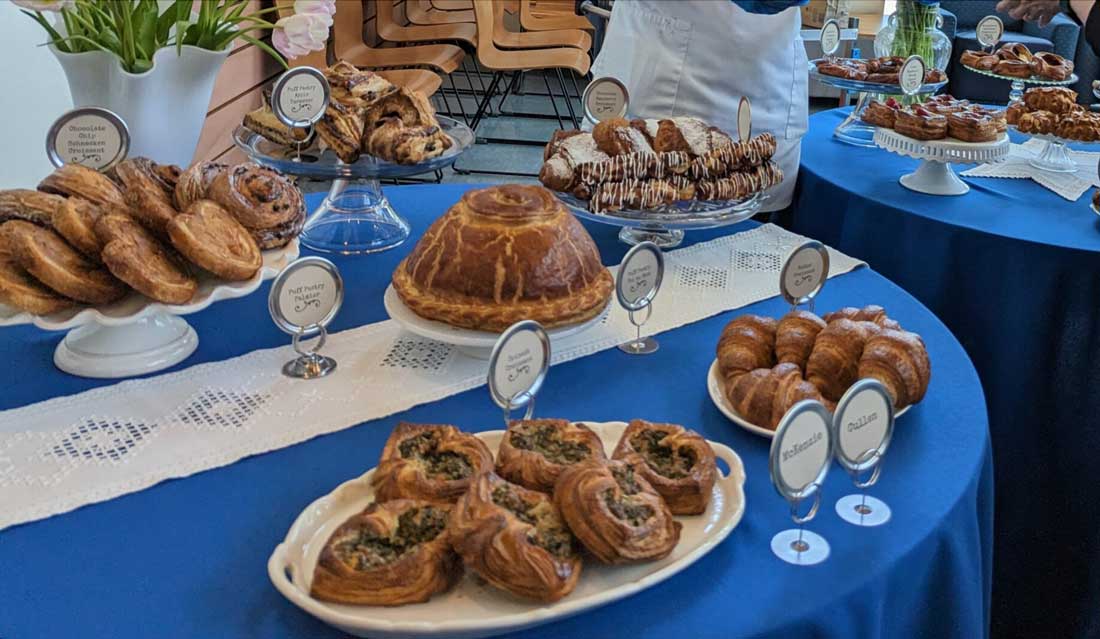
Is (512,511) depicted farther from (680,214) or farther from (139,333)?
(680,214)

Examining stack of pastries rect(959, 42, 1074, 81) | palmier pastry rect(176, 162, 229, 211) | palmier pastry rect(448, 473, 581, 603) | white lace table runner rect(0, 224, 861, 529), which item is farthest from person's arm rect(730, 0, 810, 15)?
stack of pastries rect(959, 42, 1074, 81)

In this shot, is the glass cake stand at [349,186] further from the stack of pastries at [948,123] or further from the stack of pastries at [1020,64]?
the stack of pastries at [1020,64]

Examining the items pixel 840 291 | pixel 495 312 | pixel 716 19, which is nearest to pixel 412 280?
pixel 495 312

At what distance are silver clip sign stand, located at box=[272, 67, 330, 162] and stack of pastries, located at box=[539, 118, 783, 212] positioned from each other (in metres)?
0.37

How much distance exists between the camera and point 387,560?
76cm

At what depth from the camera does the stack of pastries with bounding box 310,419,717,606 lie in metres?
0.74

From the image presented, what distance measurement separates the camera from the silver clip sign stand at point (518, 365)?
964 mm

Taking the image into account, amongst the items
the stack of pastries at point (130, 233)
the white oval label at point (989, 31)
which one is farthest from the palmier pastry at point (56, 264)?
the white oval label at point (989, 31)

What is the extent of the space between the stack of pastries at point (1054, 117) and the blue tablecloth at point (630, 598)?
1.28 metres

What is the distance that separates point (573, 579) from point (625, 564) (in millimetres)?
58

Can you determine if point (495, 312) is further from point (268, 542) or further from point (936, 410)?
point (936, 410)

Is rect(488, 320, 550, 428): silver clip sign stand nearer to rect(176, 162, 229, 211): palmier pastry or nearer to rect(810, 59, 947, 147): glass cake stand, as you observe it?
rect(176, 162, 229, 211): palmier pastry

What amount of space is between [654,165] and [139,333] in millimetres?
814

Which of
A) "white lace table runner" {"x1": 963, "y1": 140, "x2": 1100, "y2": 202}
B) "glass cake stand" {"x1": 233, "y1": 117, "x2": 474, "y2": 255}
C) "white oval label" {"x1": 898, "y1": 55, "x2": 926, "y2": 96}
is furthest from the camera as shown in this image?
"white oval label" {"x1": 898, "y1": 55, "x2": 926, "y2": 96}
